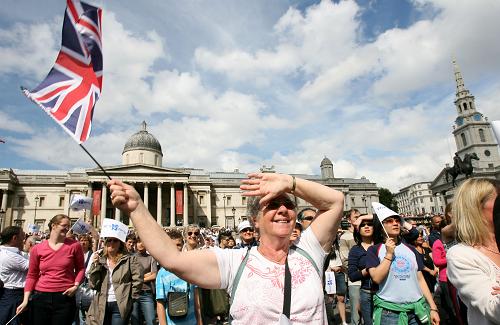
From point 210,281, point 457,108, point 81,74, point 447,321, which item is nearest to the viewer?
point 210,281

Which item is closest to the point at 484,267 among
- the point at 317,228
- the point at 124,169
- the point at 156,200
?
the point at 317,228

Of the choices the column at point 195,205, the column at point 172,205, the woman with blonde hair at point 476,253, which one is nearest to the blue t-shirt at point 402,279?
the woman with blonde hair at point 476,253

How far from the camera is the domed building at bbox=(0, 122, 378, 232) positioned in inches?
2004

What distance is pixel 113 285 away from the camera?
5062mm

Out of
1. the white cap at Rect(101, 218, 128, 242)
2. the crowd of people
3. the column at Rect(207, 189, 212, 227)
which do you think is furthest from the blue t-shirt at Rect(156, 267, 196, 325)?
the column at Rect(207, 189, 212, 227)

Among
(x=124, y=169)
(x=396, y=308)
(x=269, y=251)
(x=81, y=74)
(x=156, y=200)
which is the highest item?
(x=124, y=169)

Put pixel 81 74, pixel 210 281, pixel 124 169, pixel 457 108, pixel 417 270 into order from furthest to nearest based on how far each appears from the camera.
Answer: pixel 457 108
pixel 124 169
pixel 417 270
pixel 81 74
pixel 210 281

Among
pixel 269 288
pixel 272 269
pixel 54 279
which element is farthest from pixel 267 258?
pixel 54 279

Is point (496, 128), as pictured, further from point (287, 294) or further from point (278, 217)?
point (287, 294)

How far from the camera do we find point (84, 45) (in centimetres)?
304

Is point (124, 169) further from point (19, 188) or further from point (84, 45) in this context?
point (84, 45)

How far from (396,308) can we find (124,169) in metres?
51.4

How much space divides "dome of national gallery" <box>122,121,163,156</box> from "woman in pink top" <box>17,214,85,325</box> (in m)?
56.4

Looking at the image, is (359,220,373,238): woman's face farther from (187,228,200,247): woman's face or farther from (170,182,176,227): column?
(170,182,176,227): column
